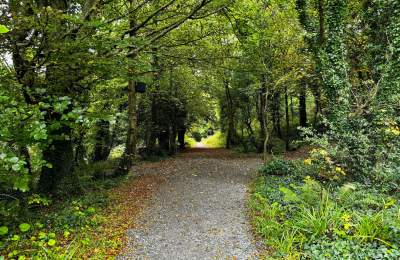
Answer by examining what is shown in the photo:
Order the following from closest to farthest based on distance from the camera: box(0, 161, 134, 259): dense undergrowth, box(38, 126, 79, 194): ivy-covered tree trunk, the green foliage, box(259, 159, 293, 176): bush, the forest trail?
box(0, 161, 134, 259): dense undergrowth → the forest trail → box(38, 126, 79, 194): ivy-covered tree trunk → box(259, 159, 293, 176): bush → the green foliage

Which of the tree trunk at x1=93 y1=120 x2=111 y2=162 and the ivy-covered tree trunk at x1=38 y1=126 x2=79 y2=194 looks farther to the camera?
the tree trunk at x1=93 y1=120 x2=111 y2=162

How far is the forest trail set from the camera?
16.1 ft

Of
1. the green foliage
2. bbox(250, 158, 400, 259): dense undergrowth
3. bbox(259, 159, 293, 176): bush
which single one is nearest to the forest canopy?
bbox(259, 159, 293, 176): bush

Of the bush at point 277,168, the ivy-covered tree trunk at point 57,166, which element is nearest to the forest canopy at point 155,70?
the ivy-covered tree trunk at point 57,166

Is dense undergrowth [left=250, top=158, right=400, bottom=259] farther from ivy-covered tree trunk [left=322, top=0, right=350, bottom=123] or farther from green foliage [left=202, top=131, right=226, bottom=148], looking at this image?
green foliage [left=202, top=131, right=226, bottom=148]

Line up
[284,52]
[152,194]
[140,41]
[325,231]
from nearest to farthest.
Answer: [325,231] → [140,41] → [152,194] → [284,52]

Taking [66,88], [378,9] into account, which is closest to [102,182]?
[66,88]

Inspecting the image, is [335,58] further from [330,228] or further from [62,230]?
[62,230]

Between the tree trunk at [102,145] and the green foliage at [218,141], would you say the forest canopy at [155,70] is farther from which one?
the green foliage at [218,141]

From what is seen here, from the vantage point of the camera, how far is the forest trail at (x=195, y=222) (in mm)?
4902

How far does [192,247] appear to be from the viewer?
199 inches

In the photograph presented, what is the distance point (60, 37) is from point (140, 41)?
1384mm

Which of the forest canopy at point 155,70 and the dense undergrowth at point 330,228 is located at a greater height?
the forest canopy at point 155,70

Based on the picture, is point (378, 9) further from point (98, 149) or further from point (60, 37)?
point (98, 149)
